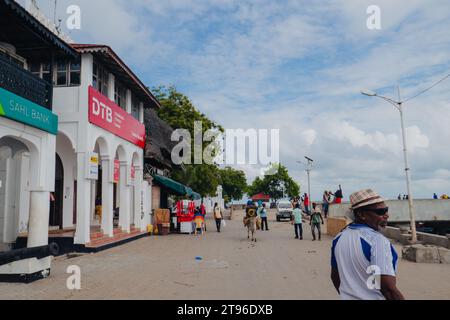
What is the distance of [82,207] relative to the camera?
44.8ft

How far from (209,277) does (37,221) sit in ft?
15.0

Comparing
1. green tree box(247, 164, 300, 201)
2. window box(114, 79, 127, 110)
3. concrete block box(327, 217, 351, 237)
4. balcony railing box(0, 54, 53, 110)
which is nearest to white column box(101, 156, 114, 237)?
window box(114, 79, 127, 110)

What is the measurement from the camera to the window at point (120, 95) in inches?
693

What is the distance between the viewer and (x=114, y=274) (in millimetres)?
9688

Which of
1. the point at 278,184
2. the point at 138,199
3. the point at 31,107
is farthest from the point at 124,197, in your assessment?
the point at 278,184

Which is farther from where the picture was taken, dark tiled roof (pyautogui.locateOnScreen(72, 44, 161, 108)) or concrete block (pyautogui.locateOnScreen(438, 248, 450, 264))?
Answer: dark tiled roof (pyautogui.locateOnScreen(72, 44, 161, 108))

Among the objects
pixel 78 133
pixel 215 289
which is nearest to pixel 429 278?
pixel 215 289

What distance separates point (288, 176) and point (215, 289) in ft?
279

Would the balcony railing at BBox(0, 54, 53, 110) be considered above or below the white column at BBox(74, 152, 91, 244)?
above

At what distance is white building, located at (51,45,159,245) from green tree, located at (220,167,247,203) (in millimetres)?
54351

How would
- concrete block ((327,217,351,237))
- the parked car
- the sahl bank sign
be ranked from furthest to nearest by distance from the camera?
the parked car < concrete block ((327,217,351,237)) < the sahl bank sign

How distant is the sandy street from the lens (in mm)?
7555

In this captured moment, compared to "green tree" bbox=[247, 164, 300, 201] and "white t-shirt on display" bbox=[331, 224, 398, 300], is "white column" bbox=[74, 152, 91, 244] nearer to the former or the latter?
"white t-shirt on display" bbox=[331, 224, 398, 300]
